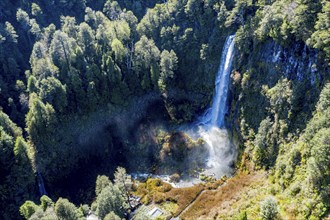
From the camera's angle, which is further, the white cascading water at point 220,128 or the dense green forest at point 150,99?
the white cascading water at point 220,128

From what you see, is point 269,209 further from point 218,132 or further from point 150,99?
point 150,99

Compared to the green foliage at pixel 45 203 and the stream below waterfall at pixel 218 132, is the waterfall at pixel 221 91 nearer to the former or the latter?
the stream below waterfall at pixel 218 132

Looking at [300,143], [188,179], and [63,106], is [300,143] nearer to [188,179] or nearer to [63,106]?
[188,179]

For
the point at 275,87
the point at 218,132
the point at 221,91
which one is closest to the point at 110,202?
the point at 218,132

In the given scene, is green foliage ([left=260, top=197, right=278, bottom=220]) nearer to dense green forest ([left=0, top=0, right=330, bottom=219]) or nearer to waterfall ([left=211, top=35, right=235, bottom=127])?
dense green forest ([left=0, top=0, right=330, bottom=219])

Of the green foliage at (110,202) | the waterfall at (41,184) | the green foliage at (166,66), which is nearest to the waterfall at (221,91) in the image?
the green foliage at (166,66)

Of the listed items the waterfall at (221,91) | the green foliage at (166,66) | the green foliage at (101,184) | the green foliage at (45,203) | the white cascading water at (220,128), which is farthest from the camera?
the green foliage at (166,66)

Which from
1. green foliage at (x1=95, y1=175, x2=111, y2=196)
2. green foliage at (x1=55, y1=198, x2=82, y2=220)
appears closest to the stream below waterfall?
green foliage at (x1=95, y1=175, x2=111, y2=196)
